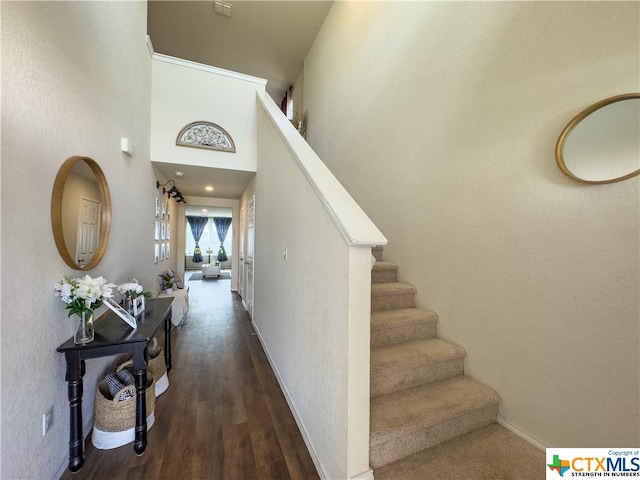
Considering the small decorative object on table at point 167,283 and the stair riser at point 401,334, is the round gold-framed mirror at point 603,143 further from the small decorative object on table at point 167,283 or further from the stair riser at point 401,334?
the small decorative object on table at point 167,283

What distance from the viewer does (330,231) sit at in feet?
4.24

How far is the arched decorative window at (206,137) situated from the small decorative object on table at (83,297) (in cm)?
239

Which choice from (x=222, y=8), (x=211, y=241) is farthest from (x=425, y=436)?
(x=211, y=241)

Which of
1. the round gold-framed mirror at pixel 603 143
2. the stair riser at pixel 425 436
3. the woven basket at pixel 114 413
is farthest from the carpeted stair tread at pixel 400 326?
the woven basket at pixel 114 413

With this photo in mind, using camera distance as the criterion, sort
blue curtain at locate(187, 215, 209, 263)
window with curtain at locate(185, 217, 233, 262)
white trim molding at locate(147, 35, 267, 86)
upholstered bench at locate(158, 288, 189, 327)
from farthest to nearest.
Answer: window with curtain at locate(185, 217, 233, 262) < blue curtain at locate(187, 215, 209, 263) < upholstered bench at locate(158, 288, 189, 327) < white trim molding at locate(147, 35, 267, 86)

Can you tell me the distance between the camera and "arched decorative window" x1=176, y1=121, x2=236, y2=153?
323cm

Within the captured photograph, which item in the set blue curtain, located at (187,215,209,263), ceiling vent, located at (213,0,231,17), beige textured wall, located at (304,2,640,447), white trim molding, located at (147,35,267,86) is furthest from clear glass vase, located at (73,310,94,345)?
blue curtain, located at (187,215,209,263)

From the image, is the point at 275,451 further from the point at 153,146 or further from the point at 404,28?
the point at 404,28

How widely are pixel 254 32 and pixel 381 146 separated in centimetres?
345

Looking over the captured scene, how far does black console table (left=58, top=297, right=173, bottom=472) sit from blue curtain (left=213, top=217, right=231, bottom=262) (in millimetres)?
10422

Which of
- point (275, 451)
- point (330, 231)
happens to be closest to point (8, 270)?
point (330, 231)

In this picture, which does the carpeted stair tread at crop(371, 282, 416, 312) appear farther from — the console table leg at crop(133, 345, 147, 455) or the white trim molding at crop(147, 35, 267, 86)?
the white trim molding at crop(147, 35, 267, 86)

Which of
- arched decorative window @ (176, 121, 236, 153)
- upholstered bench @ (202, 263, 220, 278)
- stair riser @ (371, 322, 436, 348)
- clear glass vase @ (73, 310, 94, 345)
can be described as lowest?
upholstered bench @ (202, 263, 220, 278)

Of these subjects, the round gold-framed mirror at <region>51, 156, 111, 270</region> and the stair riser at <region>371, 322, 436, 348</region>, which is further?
the stair riser at <region>371, 322, 436, 348</region>
